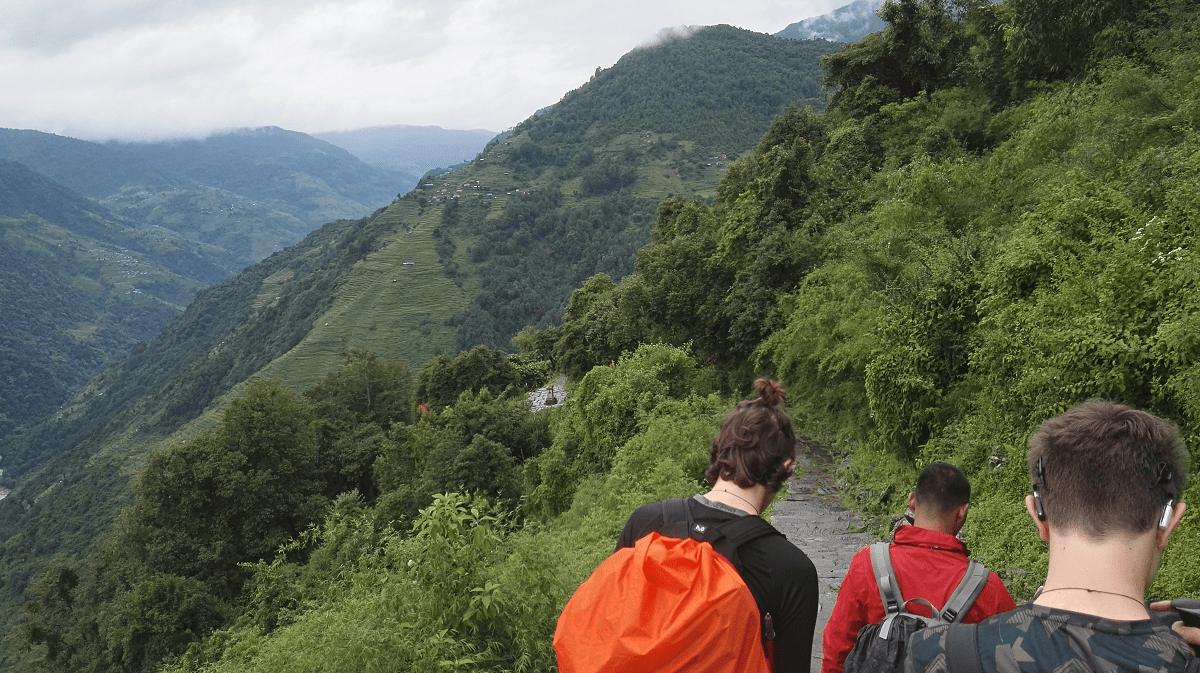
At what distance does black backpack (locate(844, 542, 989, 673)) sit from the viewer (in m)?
1.69

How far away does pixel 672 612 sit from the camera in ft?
5.98

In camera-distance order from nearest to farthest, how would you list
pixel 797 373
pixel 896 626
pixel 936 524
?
pixel 896 626 < pixel 936 524 < pixel 797 373

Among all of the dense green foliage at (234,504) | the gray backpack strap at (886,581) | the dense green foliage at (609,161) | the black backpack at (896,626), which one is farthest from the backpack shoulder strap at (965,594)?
the dense green foliage at (609,161)

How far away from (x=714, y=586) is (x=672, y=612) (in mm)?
133

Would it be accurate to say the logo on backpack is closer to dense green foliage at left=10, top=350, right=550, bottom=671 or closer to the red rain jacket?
the red rain jacket

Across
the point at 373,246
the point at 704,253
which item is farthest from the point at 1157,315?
the point at 373,246

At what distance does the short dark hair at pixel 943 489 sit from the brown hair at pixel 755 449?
956 millimetres

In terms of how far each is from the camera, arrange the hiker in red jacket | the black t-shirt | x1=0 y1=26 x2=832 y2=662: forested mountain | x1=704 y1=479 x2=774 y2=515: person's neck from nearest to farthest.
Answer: the black t-shirt < x1=704 y1=479 x2=774 y2=515: person's neck < the hiker in red jacket < x1=0 y1=26 x2=832 y2=662: forested mountain

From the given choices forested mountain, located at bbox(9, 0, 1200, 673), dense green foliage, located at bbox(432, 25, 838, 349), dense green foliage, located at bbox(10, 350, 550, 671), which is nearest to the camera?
forested mountain, located at bbox(9, 0, 1200, 673)

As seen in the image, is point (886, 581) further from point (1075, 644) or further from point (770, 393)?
point (1075, 644)

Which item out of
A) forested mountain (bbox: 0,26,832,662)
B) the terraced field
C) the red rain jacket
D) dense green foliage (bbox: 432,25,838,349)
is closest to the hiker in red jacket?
the red rain jacket

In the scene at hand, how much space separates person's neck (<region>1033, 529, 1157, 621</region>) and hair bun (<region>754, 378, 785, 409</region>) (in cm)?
97

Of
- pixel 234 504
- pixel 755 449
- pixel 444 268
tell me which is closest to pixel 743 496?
pixel 755 449

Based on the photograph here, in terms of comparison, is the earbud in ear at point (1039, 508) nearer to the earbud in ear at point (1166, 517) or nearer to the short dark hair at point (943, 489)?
the earbud in ear at point (1166, 517)
